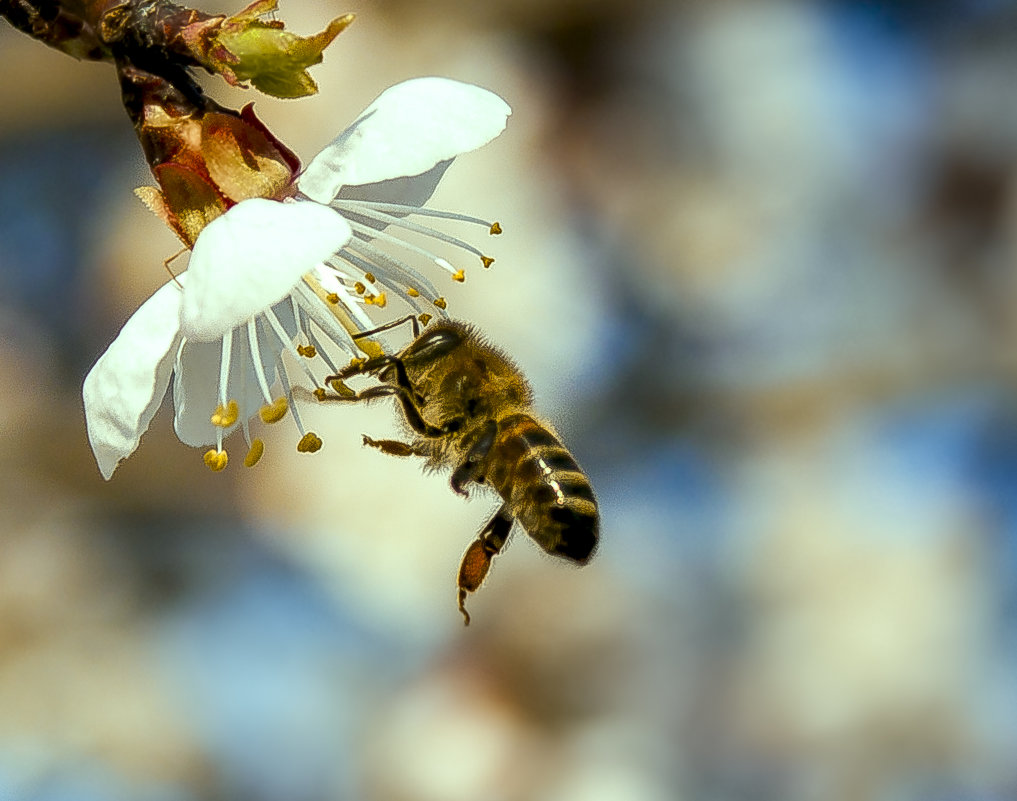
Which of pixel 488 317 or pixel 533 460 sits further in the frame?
pixel 488 317

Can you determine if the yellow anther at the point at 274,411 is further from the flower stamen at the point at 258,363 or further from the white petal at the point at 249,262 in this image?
the white petal at the point at 249,262

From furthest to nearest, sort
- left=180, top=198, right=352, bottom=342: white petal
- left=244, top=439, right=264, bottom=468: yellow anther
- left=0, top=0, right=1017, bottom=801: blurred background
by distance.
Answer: left=0, top=0, right=1017, bottom=801: blurred background, left=244, top=439, right=264, bottom=468: yellow anther, left=180, top=198, right=352, bottom=342: white petal

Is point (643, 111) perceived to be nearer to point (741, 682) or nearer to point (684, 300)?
point (684, 300)

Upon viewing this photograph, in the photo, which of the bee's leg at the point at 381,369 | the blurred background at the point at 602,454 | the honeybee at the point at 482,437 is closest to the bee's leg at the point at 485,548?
the honeybee at the point at 482,437

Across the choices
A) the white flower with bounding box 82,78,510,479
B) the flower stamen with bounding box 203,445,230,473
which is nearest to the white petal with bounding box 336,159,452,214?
the white flower with bounding box 82,78,510,479

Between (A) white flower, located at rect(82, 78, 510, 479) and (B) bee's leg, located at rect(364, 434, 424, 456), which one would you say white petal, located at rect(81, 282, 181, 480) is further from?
(B) bee's leg, located at rect(364, 434, 424, 456)

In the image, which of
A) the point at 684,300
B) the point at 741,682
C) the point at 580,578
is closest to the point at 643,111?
the point at 684,300
